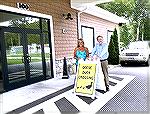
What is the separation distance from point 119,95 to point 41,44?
3.75 m

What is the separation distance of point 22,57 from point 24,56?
9 cm

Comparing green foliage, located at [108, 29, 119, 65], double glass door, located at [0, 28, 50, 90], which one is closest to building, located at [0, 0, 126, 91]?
double glass door, located at [0, 28, 50, 90]

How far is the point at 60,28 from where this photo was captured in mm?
9414

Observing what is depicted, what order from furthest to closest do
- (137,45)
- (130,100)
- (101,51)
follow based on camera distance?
1. (137,45)
2. (101,51)
3. (130,100)

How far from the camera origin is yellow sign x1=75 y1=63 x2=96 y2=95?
5723 mm

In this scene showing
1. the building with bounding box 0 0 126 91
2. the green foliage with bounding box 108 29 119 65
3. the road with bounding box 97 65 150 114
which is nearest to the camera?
the road with bounding box 97 65 150 114

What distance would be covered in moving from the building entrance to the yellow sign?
220cm

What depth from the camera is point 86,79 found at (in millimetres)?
5848

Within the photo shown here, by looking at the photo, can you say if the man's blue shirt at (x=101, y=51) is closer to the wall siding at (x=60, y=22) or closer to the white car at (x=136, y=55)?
the wall siding at (x=60, y=22)

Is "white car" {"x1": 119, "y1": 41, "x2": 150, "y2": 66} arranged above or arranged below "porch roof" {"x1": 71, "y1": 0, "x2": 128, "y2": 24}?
below

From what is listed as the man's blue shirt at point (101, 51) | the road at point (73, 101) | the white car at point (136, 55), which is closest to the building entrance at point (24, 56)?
the road at point (73, 101)

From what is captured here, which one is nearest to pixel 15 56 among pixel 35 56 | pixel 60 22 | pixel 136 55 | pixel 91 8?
pixel 35 56

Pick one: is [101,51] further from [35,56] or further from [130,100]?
[35,56]

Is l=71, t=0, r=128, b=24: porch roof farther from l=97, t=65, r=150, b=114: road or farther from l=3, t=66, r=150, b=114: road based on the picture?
l=97, t=65, r=150, b=114: road
